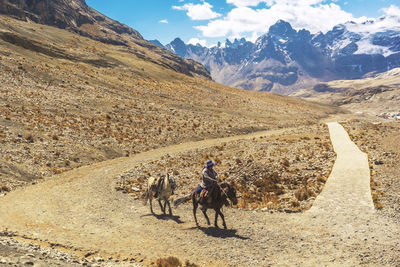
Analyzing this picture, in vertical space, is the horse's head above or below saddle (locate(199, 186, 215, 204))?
above

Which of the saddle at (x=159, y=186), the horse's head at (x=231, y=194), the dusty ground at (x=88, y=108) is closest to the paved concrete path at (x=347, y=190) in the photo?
the horse's head at (x=231, y=194)

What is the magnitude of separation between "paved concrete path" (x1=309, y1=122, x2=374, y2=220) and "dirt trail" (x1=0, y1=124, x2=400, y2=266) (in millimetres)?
153

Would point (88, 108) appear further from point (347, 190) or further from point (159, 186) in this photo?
point (347, 190)

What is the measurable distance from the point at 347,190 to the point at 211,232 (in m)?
11.5

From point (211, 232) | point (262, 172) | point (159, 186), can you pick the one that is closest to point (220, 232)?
point (211, 232)

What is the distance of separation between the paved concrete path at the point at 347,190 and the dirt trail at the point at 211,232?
153mm

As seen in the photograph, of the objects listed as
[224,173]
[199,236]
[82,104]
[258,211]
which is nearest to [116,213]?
[199,236]

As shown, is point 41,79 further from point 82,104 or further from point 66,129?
point 66,129

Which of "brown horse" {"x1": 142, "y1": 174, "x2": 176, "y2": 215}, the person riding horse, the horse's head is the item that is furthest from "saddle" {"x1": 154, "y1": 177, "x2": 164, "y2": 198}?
the horse's head

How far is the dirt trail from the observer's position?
1247 centimetres

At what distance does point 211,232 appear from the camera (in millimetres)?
15141

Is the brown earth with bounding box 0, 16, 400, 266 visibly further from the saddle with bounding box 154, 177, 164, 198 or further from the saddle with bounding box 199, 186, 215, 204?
the saddle with bounding box 199, 186, 215, 204

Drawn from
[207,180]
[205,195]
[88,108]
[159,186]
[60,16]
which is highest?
[60,16]

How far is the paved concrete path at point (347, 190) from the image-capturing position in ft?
55.7
